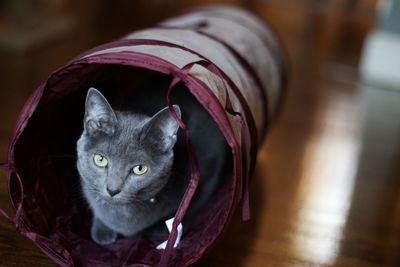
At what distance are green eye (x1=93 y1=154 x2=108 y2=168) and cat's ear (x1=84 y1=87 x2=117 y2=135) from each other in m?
0.06

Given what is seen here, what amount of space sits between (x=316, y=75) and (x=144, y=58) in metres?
2.27

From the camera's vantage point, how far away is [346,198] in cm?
172

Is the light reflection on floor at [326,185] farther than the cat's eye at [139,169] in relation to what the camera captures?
Yes

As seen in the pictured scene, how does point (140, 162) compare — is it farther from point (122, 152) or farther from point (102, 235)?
point (102, 235)

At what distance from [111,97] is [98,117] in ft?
1.51

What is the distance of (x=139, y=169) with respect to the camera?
107cm

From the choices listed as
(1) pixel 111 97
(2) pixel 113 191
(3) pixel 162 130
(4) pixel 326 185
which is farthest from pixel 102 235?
(4) pixel 326 185

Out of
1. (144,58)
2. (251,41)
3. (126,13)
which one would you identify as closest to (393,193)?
(251,41)

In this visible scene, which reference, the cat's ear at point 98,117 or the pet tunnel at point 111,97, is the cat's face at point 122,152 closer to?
the cat's ear at point 98,117

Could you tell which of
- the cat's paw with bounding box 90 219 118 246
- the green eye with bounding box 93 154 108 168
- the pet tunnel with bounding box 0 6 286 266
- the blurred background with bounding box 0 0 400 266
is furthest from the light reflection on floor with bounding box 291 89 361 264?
the green eye with bounding box 93 154 108 168

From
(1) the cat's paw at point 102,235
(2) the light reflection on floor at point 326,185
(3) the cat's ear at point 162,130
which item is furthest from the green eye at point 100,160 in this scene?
(2) the light reflection on floor at point 326,185

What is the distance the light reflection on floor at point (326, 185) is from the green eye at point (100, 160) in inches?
25.9

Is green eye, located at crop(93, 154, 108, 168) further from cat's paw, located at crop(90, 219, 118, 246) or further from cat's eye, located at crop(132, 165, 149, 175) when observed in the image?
cat's paw, located at crop(90, 219, 118, 246)

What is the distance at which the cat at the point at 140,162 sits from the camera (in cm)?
105
